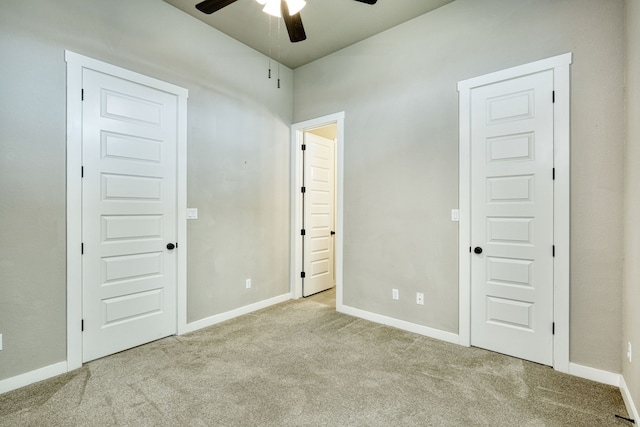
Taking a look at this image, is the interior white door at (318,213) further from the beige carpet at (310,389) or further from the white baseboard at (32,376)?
the white baseboard at (32,376)

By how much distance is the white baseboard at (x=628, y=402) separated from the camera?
73.3 inches

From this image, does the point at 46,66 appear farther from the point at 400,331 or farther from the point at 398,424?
the point at 400,331

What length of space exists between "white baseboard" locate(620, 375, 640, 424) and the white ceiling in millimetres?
3469

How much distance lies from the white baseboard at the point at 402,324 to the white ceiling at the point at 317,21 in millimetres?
3223

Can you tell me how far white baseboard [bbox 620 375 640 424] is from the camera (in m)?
1.86

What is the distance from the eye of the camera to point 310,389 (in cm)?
225

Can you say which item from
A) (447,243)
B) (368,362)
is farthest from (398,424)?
(447,243)

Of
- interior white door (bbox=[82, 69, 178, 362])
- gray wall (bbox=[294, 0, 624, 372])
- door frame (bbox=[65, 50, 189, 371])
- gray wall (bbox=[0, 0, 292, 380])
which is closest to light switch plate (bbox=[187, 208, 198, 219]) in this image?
gray wall (bbox=[0, 0, 292, 380])

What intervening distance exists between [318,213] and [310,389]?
109 inches

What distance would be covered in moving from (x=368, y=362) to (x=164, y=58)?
3.42 m

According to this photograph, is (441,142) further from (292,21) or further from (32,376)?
(32,376)

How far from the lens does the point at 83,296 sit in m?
2.57

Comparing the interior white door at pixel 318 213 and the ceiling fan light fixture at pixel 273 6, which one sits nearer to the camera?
the ceiling fan light fixture at pixel 273 6

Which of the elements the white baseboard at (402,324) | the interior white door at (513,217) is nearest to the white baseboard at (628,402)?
the interior white door at (513,217)
